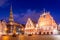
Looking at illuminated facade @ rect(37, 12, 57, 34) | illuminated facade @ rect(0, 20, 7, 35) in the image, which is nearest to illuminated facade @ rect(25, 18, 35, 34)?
illuminated facade @ rect(37, 12, 57, 34)

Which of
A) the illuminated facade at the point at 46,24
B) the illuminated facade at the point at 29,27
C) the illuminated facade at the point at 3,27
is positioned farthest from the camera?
the illuminated facade at the point at 29,27

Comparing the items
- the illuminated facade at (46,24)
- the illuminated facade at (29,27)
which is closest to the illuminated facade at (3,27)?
the illuminated facade at (29,27)

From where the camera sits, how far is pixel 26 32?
52844 mm

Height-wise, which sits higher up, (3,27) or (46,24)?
(46,24)

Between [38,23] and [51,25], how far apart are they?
4.29m

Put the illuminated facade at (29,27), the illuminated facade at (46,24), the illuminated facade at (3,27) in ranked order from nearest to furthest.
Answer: the illuminated facade at (3,27)
the illuminated facade at (46,24)
the illuminated facade at (29,27)

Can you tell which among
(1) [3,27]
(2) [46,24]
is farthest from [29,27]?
(1) [3,27]

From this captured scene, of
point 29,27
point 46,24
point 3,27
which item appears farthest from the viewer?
point 29,27

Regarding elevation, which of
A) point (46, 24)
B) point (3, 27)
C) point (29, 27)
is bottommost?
point (3, 27)

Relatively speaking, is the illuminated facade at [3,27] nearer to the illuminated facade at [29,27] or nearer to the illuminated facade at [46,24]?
the illuminated facade at [29,27]

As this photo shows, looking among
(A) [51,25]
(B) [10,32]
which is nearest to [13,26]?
(B) [10,32]

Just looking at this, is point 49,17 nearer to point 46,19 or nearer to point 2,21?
point 46,19

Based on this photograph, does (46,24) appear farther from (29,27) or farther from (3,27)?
(3,27)

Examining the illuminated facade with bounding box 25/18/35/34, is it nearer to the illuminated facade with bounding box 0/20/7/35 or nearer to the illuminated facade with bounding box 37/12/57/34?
the illuminated facade with bounding box 37/12/57/34
